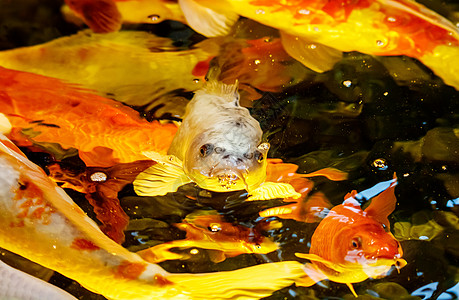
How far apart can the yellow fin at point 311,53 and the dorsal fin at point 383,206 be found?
1.65ft

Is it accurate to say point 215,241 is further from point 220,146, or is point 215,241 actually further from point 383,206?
point 383,206

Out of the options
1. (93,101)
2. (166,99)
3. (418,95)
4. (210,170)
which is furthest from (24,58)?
(418,95)

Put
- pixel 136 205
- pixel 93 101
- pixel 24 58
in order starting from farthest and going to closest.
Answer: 1. pixel 24 58
2. pixel 93 101
3. pixel 136 205

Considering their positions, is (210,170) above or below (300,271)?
above

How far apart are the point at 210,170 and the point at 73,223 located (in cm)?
33

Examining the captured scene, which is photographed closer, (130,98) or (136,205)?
(136,205)

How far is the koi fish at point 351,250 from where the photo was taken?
4.42ft

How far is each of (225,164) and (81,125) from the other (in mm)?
498

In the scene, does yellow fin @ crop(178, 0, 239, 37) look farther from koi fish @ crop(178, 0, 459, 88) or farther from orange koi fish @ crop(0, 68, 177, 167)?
orange koi fish @ crop(0, 68, 177, 167)

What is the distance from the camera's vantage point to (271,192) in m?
1.47

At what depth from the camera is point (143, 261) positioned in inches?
53.4

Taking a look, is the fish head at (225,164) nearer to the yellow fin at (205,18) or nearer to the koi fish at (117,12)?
the yellow fin at (205,18)

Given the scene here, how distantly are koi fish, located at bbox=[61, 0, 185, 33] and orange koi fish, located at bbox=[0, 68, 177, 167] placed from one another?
0.40 meters

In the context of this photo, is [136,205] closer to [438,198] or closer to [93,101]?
[93,101]
